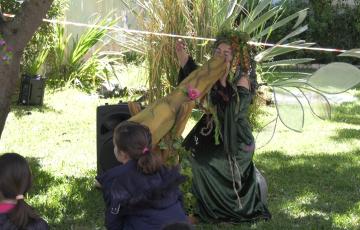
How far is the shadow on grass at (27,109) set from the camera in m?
9.53

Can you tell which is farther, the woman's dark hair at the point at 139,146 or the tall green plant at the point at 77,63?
the tall green plant at the point at 77,63

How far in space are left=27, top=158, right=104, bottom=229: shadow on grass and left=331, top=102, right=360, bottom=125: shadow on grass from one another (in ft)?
15.5

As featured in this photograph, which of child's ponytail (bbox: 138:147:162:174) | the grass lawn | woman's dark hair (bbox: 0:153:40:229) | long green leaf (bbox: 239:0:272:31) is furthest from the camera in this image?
long green leaf (bbox: 239:0:272:31)

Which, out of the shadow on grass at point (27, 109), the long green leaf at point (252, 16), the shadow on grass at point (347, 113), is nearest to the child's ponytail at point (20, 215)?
the long green leaf at point (252, 16)

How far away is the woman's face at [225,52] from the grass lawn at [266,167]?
1.35 m

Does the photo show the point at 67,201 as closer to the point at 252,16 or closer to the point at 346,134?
the point at 252,16

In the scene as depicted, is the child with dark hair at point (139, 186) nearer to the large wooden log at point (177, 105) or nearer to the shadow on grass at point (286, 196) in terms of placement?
the large wooden log at point (177, 105)

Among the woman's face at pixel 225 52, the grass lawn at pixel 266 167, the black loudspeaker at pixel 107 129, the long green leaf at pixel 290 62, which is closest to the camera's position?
the woman's face at pixel 225 52

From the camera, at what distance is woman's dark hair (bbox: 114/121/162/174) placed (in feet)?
10.1

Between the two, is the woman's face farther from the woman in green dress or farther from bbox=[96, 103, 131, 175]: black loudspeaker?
bbox=[96, 103, 131, 175]: black loudspeaker

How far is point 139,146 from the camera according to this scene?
10.3 feet

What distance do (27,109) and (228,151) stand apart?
5.73 m

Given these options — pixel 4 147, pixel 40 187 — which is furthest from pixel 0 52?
pixel 4 147

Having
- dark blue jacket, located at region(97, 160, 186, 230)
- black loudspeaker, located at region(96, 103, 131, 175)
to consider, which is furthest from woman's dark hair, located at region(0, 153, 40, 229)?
black loudspeaker, located at region(96, 103, 131, 175)
